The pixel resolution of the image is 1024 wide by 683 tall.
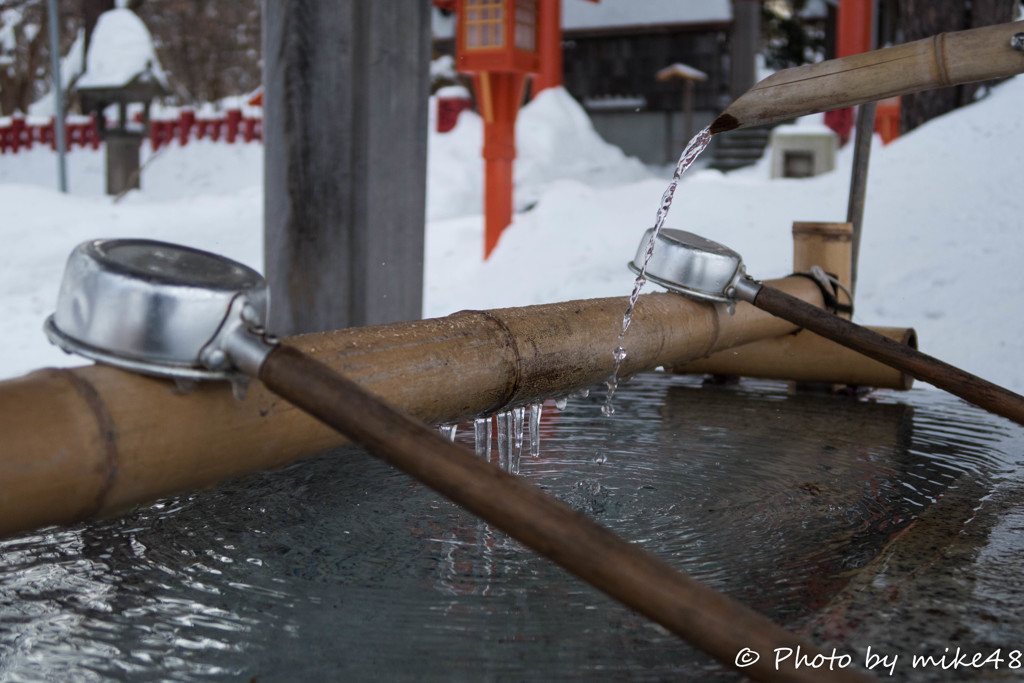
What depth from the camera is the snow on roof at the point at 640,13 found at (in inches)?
578

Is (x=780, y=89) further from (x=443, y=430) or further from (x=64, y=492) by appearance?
(x=64, y=492)

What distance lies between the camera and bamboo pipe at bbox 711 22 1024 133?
1.63m

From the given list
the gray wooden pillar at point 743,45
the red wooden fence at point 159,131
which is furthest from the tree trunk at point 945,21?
the red wooden fence at point 159,131

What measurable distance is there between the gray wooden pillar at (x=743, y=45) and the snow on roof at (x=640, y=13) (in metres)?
0.17

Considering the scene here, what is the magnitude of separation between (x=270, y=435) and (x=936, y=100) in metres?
7.70

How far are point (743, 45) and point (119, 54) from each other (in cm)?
881

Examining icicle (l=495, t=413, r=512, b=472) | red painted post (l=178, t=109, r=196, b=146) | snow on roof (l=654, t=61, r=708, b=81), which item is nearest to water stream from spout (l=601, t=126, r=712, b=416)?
icicle (l=495, t=413, r=512, b=472)

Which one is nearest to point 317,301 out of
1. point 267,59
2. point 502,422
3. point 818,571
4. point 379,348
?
point 267,59

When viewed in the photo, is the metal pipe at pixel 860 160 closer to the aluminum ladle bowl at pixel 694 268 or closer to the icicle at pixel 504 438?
the aluminum ladle bowl at pixel 694 268

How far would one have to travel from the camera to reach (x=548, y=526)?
1023 millimetres

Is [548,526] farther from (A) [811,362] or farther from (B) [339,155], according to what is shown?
(B) [339,155]

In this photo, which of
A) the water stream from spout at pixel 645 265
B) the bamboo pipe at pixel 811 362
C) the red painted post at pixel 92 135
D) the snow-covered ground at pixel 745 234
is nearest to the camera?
the water stream from spout at pixel 645 265

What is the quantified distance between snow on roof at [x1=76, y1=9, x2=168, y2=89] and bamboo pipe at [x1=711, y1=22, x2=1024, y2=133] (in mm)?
11719

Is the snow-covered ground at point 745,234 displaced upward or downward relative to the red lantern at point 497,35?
downward
